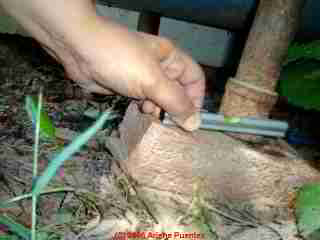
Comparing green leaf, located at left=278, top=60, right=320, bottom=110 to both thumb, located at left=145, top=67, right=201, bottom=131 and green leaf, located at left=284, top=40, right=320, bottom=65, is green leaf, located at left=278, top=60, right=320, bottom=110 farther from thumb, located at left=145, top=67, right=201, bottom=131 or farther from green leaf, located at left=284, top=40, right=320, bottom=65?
thumb, located at left=145, top=67, right=201, bottom=131

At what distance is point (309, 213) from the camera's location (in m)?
0.79

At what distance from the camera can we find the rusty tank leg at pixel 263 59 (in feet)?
3.03

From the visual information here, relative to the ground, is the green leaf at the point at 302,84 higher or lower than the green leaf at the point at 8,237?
higher

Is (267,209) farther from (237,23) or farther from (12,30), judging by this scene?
(12,30)

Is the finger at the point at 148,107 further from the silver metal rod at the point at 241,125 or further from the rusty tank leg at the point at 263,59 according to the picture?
the rusty tank leg at the point at 263,59

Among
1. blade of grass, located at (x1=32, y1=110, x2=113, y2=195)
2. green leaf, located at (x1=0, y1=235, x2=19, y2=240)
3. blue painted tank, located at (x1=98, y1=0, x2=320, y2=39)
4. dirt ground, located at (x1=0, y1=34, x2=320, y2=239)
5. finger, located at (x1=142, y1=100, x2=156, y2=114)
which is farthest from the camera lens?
blue painted tank, located at (x1=98, y1=0, x2=320, y2=39)

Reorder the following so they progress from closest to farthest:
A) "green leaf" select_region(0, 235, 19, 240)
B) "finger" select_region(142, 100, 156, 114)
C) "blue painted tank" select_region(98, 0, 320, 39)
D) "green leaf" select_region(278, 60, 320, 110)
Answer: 1. "green leaf" select_region(0, 235, 19, 240)
2. "finger" select_region(142, 100, 156, 114)
3. "green leaf" select_region(278, 60, 320, 110)
4. "blue painted tank" select_region(98, 0, 320, 39)

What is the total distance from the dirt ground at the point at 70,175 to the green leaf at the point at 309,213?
0.17 ft

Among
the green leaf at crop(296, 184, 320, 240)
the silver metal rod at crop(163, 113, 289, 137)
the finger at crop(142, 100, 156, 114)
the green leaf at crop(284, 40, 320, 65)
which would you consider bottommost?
the green leaf at crop(296, 184, 320, 240)

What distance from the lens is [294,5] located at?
35.9 inches

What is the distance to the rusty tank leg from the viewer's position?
92 centimetres

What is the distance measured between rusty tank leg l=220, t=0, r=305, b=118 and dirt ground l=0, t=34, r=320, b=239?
0.32 meters

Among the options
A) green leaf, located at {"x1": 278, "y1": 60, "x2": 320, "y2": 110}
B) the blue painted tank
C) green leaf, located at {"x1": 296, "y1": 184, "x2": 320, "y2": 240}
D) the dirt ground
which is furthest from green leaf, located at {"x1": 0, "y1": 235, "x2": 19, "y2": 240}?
the blue painted tank

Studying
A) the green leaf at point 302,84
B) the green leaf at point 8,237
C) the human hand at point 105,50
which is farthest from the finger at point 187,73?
the green leaf at point 8,237
